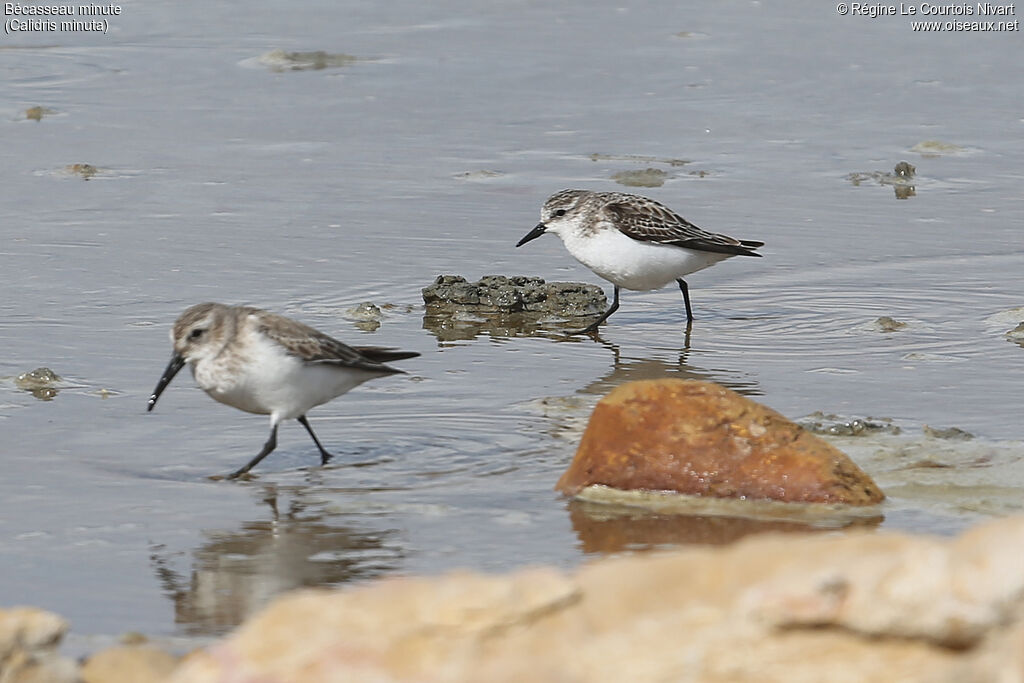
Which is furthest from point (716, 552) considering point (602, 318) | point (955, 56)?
point (955, 56)

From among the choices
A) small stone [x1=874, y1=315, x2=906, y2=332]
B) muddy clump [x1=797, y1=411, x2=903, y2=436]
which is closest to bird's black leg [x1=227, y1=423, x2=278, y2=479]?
muddy clump [x1=797, y1=411, x2=903, y2=436]

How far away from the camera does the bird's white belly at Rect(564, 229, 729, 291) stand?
392 inches

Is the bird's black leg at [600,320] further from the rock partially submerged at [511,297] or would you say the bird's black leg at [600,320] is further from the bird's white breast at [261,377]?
the bird's white breast at [261,377]

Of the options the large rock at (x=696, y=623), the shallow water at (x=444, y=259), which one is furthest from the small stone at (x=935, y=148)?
the large rock at (x=696, y=623)

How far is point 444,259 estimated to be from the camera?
10.7m

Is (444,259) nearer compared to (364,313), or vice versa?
(364,313)

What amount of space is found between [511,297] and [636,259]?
81 centimetres

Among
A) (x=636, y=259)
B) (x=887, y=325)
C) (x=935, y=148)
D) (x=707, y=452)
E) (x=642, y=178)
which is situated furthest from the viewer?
(x=935, y=148)

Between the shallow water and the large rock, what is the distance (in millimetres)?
1606

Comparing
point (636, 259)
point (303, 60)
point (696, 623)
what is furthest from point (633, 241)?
point (303, 60)

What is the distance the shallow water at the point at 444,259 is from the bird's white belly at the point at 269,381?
11.7 inches

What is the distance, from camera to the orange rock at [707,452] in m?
6.20

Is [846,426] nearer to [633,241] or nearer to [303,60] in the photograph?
[633,241]

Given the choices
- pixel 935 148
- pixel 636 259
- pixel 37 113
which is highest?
pixel 37 113
